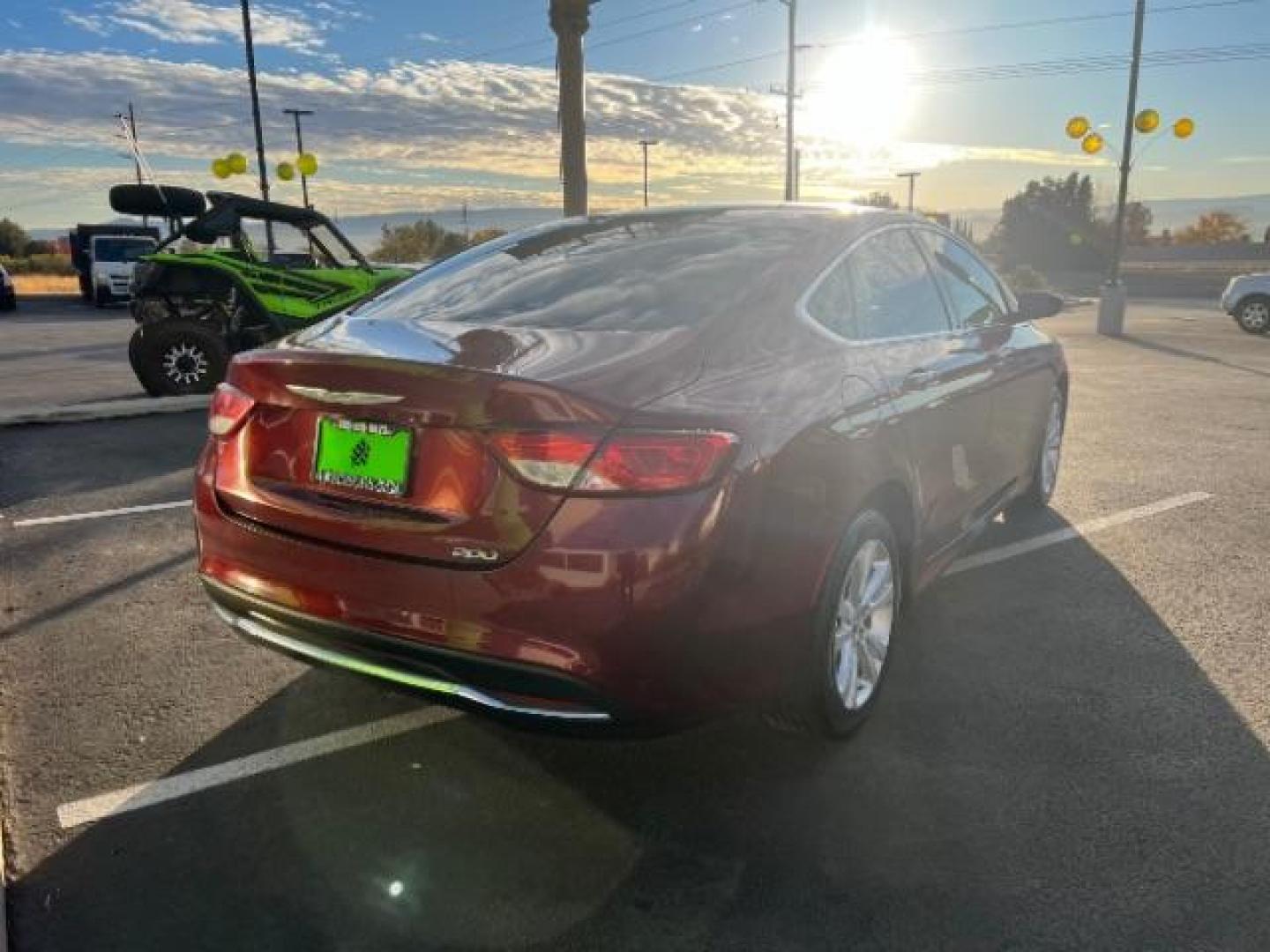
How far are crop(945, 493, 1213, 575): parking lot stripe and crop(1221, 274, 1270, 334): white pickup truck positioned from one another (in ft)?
48.2

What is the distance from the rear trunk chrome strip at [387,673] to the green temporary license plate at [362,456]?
1.51 feet

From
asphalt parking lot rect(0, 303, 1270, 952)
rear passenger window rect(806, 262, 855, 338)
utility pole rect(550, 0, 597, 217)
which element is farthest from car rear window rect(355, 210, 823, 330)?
utility pole rect(550, 0, 597, 217)

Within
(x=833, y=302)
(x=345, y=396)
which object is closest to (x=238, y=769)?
(x=345, y=396)

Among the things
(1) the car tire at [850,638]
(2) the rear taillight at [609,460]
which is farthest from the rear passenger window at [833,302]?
(2) the rear taillight at [609,460]

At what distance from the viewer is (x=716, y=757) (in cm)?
301

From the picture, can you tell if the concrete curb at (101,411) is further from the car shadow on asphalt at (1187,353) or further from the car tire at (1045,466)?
the car shadow on asphalt at (1187,353)

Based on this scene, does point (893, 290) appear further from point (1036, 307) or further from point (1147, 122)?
point (1147, 122)

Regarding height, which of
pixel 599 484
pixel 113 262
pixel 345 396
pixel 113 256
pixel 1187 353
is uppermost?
pixel 345 396

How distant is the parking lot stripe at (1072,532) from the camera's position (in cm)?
480

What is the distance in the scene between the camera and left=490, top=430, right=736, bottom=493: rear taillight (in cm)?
225

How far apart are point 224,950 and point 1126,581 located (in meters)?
3.95

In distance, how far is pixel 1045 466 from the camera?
5.45m

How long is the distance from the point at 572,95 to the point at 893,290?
954cm

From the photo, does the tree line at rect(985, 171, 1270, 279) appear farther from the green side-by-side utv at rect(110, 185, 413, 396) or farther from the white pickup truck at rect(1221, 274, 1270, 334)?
the green side-by-side utv at rect(110, 185, 413, 396)
